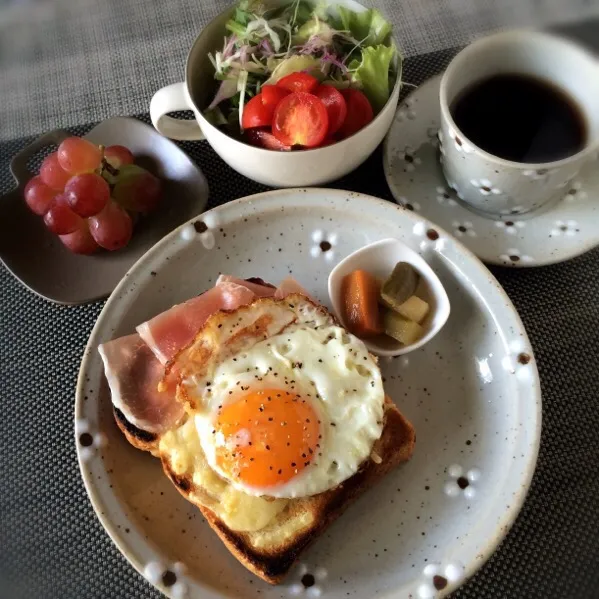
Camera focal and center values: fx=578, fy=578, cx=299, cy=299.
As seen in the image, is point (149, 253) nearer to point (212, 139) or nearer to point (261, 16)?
point (212, 139)

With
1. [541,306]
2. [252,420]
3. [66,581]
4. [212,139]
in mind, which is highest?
[212,139]

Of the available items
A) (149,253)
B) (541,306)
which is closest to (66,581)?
(149,253)

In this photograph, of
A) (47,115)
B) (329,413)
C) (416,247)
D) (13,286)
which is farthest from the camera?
(47,115)

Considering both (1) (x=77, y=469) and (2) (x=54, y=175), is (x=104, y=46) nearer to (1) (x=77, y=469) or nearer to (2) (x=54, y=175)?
(2) (x=54, y=175)

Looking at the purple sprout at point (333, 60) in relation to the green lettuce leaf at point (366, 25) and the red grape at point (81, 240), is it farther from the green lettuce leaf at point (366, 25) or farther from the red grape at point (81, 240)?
the red grape at point (81, 240)

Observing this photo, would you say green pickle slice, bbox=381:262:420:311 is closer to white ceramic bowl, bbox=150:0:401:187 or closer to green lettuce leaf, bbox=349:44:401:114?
white ceramic bowl, bbox=150:0:401:187

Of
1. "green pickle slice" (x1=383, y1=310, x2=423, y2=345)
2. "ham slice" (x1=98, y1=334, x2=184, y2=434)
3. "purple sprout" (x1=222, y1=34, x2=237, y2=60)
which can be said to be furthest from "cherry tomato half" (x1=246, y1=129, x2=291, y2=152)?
"ham slice" (x1=98, y1=334, x2=184, y2=434)

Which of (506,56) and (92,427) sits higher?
(506,56)

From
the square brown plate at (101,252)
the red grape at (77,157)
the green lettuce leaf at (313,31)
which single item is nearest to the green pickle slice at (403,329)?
the square brown plate at (101,252)
